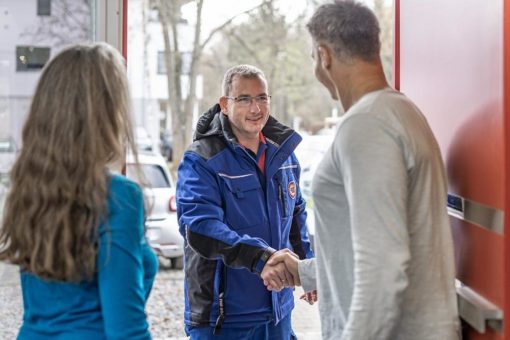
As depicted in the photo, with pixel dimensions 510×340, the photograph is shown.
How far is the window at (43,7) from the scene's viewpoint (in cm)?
321

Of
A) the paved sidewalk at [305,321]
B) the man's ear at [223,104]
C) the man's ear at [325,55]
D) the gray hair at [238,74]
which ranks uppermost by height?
the gray hair at [238,74]

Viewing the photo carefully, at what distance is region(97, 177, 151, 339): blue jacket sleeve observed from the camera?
5.25ft

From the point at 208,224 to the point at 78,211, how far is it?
43.9 inches

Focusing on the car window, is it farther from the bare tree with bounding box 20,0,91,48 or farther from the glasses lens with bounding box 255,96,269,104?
the glasses lens with bounding box 255,96,269,104

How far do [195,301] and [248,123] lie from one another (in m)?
0.71

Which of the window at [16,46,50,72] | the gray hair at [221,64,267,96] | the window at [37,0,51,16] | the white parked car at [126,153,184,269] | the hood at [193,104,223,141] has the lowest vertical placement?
the white parked car at [126,153,184,269]

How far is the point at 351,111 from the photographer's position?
70.0 inches

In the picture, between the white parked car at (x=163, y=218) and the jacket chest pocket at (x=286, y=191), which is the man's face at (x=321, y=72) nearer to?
the jacket chest pocket at (x=286, y=191)

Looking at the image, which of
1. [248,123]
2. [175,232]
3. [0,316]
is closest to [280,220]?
[248,123]

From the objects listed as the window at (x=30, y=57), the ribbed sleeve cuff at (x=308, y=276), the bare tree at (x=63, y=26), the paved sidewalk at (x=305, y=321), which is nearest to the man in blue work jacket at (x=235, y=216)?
the ribbed sleeve cuff at (x=308, y=276)

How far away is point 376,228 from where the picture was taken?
5.39 feet

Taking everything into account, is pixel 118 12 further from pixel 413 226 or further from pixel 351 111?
pixel 413 226

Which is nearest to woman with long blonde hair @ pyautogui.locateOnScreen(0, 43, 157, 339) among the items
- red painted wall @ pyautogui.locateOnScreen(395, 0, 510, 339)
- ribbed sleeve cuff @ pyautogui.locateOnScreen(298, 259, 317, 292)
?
ribbed sleeve cuff @ pyautogui.locateOnScreen(298, 259, 317, 292)

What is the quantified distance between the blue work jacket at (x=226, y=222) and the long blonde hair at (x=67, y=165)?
3.54 ft
